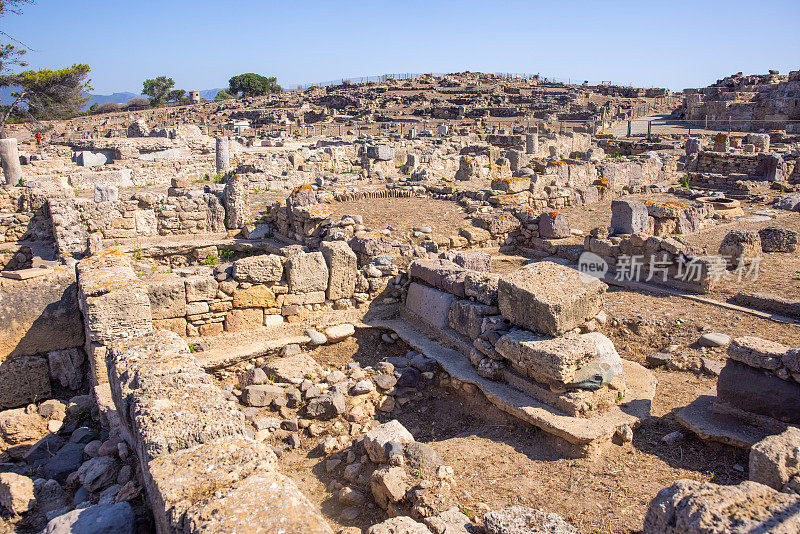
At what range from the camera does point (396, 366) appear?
6.53 m

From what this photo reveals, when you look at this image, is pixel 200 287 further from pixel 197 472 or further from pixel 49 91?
pixel 49 91

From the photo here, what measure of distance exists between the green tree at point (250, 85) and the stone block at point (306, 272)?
78041 millimetres

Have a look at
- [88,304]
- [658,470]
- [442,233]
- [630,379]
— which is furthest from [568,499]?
[442,233]

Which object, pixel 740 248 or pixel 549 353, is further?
pixel 740 248

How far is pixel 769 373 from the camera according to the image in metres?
4.62

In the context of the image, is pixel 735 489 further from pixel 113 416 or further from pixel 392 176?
pixel 392 176

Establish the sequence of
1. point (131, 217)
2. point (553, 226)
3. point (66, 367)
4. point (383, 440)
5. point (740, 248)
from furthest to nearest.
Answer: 1. point (553, 226)
2. point (131, 217)
3. point (740, 248)
4. point (66, 367)
5. point (383, 440)

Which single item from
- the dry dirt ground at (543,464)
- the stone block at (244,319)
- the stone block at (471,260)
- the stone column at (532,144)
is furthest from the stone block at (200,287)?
the stone column at (532,144)

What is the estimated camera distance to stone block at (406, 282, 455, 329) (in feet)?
22.6

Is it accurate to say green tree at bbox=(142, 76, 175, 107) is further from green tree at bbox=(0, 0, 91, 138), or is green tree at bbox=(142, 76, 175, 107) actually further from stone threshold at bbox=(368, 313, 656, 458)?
stone threshold at bbox=(368, 313, 656, 458)

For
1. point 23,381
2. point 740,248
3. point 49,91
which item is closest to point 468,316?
point 23,381

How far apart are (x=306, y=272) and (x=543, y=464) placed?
396cm

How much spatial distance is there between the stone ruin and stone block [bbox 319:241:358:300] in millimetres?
25

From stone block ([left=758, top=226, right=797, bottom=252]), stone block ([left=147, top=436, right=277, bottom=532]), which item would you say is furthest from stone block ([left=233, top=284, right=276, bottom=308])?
stone block ([left=758, top=226, right=797, bottom=252])
